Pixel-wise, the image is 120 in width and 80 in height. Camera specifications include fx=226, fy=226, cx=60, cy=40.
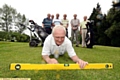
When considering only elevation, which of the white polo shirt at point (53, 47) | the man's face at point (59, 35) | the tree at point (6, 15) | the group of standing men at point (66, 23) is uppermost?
the tree at point (6, 15)

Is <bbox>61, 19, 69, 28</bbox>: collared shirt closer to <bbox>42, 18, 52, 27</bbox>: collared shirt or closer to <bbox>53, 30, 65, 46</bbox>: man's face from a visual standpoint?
<bbox>42, 18, 52, 27</bbox>: collared shirt

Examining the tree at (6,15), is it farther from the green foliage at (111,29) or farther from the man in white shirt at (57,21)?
the man in white shirt at (57,21)

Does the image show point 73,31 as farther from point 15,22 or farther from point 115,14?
point 15,22

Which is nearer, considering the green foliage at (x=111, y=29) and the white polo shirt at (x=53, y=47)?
the white polo shirt at (x=53, y=47)

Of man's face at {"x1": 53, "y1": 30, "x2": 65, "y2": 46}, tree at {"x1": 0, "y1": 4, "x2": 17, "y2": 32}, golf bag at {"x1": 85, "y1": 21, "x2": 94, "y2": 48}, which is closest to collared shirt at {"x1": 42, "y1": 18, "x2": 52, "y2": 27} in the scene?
golf bag at {"x1": 85, "y1": 21, "x2": 94, "y2": 48}

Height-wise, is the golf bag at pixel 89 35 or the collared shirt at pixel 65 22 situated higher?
the collared shirt at pixel 65 22

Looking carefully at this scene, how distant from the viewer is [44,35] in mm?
11078

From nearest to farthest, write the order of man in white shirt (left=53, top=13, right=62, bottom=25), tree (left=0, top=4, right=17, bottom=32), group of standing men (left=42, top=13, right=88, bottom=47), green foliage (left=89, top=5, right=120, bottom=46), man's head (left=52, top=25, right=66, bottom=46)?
man's head (left=52, top=25, right=66, bottom=46) < man in white shirt (left=53, top=13, right=62, bottom=25) < group of standing men (left=42, top=13, right=88, bottom=47) < green foliage (left=89, top=5, right=120, bottom=46) < tree (left=0, top=4, right=17, bottom=32)

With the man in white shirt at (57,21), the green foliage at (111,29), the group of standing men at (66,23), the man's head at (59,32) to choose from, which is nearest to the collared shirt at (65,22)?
the group of standing men at (66,23)

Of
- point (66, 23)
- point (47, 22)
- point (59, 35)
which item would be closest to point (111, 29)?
point (66, 23)

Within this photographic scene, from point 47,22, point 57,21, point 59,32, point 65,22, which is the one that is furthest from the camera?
point 65,22

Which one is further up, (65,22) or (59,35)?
(65,22)

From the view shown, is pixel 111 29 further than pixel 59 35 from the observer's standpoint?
Yes

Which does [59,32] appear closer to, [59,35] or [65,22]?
[59,35]
